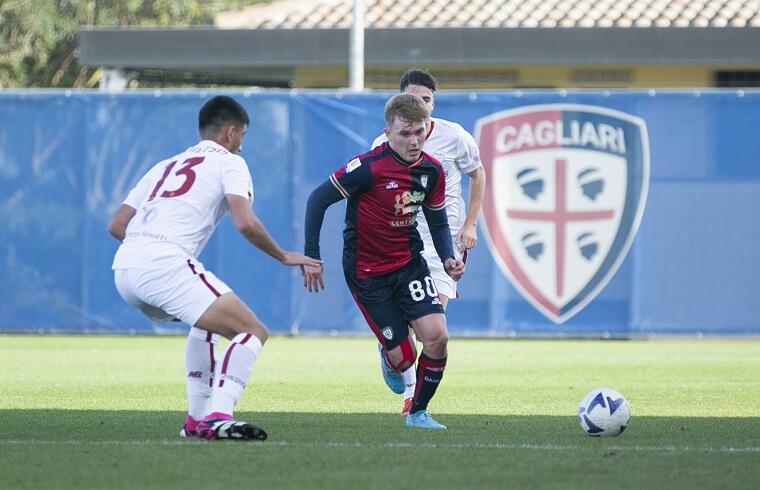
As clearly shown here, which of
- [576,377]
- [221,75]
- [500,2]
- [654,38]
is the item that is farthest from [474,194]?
[221,75]

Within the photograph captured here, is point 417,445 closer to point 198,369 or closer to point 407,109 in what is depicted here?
point 198,369

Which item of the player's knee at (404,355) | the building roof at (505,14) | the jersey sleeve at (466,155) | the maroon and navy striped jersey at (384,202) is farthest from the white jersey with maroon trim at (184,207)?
the building roof at (505,14)

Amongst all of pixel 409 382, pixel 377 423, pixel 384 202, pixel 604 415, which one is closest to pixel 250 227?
pixel 384 202

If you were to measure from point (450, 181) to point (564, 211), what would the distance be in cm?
638

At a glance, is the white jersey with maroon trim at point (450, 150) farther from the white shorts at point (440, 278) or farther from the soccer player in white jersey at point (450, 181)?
the white shorts at point (440, 278)

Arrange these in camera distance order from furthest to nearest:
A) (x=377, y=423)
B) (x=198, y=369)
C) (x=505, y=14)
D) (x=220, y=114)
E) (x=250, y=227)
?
1. (x=505, y=14)
2. (x=377, y=423)
3. (x=198, y=369)
4. (x=220, y=114)
5. (x=250, y=227)

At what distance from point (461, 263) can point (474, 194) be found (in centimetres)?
135

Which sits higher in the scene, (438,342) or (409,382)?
(438,342)

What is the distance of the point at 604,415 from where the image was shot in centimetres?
767

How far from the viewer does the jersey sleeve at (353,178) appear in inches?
324

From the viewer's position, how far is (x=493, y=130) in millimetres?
16141

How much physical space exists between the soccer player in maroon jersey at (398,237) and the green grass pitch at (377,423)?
539mm

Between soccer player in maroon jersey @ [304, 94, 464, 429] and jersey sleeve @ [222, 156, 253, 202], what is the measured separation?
0.91m

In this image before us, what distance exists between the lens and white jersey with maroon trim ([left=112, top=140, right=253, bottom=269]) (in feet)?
23.8
